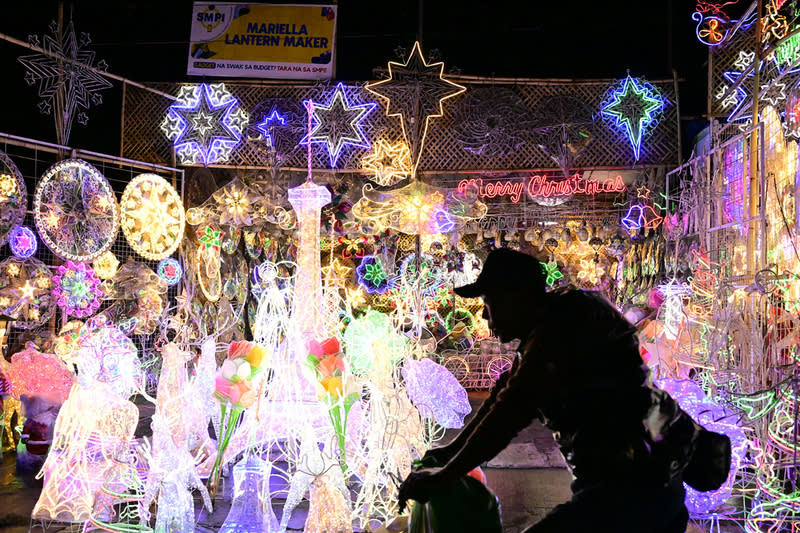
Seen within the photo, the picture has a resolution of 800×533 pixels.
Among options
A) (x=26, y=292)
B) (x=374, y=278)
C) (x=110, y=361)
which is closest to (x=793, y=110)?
(x=110, y=361)

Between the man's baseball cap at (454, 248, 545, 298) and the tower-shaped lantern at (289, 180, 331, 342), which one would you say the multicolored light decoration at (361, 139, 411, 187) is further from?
the man's baseball cap at (454, 248, 545, 298)

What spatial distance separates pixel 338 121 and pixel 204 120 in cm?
193

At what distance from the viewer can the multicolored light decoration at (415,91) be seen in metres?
8.59

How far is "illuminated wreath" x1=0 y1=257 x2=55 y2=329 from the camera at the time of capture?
6484 mm

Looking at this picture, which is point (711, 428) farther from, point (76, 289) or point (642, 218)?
point (76, 289)

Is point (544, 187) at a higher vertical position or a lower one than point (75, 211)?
higher

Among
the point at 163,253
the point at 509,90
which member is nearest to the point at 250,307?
the point at 163,253

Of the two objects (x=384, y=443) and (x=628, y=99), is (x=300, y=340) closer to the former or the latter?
(x=384, y=443)

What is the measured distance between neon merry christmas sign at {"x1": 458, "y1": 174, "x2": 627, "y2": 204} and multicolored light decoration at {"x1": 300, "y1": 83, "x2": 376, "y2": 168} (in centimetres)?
172

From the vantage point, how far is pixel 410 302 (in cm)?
896

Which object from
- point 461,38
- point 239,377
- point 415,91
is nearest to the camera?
point 239,377

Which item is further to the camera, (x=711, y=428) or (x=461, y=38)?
(x=461, y=38)

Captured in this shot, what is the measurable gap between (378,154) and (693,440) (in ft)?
25.9

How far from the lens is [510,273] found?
1.62m
